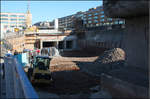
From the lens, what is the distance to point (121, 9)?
4.89m

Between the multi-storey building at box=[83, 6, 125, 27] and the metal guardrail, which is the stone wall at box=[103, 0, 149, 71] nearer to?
the metal guardrail

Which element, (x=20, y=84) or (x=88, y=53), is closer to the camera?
(x=20, y=84)

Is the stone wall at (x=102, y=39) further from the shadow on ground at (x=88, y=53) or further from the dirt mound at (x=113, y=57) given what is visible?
the dirt mound at (x=113, y=57)

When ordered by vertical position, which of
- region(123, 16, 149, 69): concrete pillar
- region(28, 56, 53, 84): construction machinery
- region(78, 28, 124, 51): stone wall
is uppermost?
region(78, 28, 124, 51): stone wall

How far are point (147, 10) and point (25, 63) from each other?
19705mm

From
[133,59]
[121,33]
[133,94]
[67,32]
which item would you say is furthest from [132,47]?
[67,32]

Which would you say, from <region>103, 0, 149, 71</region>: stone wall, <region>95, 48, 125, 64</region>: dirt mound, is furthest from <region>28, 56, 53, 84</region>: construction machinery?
<region>95, 48, 125, 64</region>: dirt mound

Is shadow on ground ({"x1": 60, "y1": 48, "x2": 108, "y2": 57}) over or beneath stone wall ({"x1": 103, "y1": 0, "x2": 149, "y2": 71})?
beneath

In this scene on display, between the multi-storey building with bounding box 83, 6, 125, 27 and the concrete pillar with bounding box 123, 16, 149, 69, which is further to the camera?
the multi-storey building with bounding box 83, 6, 125, 27

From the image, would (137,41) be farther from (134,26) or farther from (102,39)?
(102,39)

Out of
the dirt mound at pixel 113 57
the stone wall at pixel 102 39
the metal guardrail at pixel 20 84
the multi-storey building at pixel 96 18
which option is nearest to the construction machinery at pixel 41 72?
the metal guardrail at pixel 20 84

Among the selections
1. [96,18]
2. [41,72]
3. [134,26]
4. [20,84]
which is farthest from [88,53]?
[20,84]

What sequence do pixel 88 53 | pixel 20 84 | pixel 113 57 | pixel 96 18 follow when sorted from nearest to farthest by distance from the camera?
pixel 20 84 < pixel 113 57 < pixel 88 53 < pixel 96 18

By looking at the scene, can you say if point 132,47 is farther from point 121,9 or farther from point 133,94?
point 133,94
